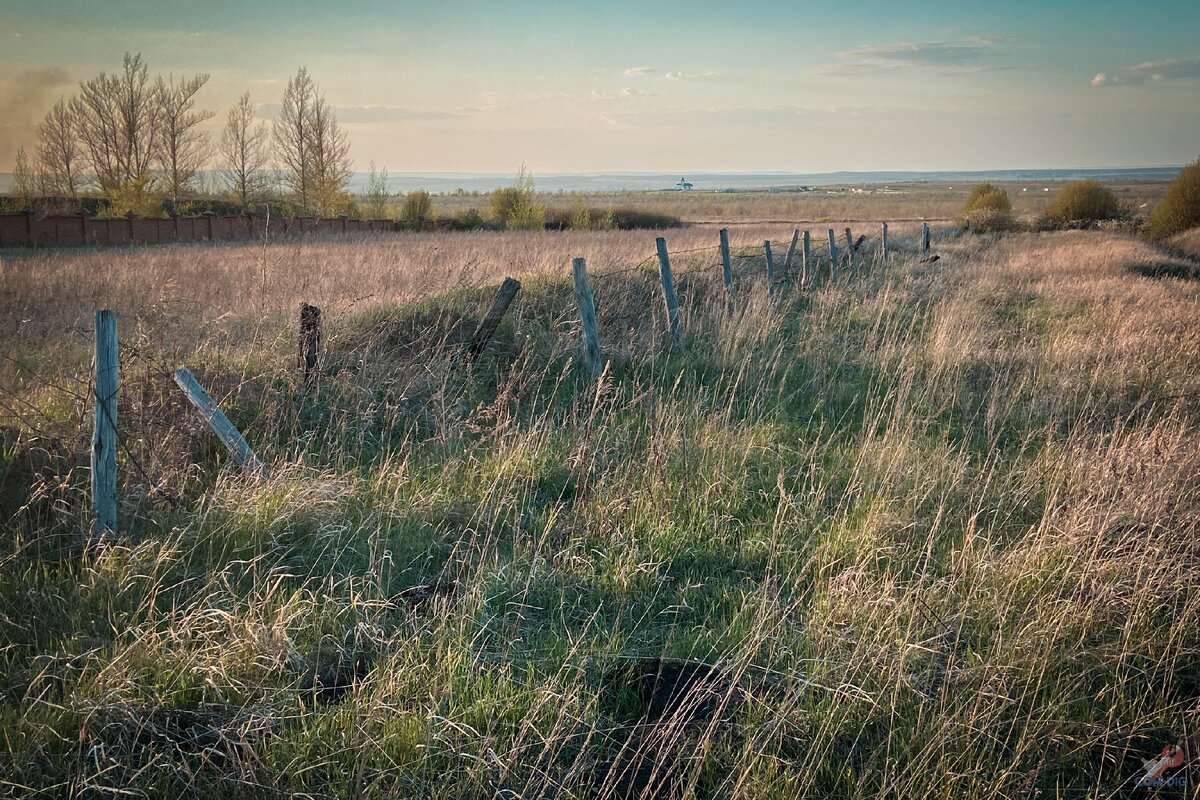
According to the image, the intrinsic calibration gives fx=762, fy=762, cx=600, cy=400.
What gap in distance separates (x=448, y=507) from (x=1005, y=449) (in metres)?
4.35

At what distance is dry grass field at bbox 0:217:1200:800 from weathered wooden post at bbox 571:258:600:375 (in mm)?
415

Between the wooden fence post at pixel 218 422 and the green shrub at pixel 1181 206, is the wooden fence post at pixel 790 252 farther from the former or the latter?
the green shrub at pixel 1181 206

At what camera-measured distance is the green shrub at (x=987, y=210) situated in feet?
134

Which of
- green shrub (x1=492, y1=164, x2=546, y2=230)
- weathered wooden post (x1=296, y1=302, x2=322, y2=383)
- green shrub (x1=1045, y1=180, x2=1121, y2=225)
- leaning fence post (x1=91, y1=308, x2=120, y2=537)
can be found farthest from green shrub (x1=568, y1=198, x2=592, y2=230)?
leaning fence post (x1=91, y1=308, x2=120, y2=537)

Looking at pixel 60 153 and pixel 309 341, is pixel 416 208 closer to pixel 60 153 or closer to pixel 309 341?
pixel 60 153

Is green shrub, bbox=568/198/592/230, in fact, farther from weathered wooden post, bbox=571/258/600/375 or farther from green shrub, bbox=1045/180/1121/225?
Answer: weathered wooden post, bbox=571/258/600/375

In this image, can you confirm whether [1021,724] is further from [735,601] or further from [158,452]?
[158,452]

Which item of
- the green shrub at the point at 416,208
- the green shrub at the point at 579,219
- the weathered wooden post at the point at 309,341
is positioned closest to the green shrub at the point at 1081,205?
the green shrub at the point at 579,219

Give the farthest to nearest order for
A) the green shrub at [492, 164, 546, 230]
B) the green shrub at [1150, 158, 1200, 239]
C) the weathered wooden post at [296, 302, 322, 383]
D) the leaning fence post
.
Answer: the green shrub at [492, 164, 546, 230]
the green shrub at [1150, 158, 1200, 239]
the weathered wooden post at [296, 302, 322, 383]
the leaning fence post

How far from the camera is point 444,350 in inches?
311

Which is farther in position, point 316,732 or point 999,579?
point 999,579

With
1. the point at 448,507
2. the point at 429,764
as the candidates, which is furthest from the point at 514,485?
the point at 429,764

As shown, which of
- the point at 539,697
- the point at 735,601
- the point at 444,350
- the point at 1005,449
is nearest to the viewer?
the point at 539,697

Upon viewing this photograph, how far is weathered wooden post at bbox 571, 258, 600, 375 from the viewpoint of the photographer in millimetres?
7094
